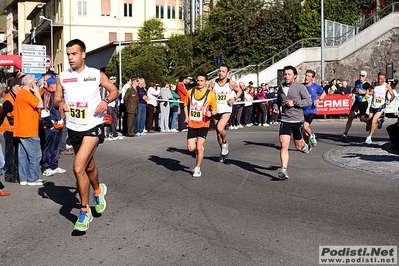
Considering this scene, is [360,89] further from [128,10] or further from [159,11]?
[159,11]

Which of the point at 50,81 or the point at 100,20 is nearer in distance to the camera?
the point at 50,81

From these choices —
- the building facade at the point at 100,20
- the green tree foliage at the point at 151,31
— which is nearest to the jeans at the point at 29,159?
the green tree foliage at the point at 151,31

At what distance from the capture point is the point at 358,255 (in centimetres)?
592

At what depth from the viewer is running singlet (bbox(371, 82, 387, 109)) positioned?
53.8 ft

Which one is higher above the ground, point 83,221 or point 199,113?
→ point 199,113

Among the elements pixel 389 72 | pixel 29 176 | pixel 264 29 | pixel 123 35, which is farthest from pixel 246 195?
pixel 123 35

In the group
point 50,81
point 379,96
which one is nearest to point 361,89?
point 379,96

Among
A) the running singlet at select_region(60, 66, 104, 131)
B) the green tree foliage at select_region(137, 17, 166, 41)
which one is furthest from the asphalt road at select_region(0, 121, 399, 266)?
the green tree foliage at select_region(137, 17, 166, 41)

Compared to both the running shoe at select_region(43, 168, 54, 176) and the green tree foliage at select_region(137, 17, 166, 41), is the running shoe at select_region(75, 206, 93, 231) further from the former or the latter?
the green tree foliage at select_region(137, 17, 166, 41)

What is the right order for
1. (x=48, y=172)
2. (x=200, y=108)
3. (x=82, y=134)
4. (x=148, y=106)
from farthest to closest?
1. (x=148, y=106)
2. (x=48, y=172)
3. (x=200, y=108)
4. (x=82, y=134)

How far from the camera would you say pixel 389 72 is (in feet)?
104

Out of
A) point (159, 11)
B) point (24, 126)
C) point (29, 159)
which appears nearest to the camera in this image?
point (24, 126)

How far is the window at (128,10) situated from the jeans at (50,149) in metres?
62.9

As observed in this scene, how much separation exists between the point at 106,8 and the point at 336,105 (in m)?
50.3
